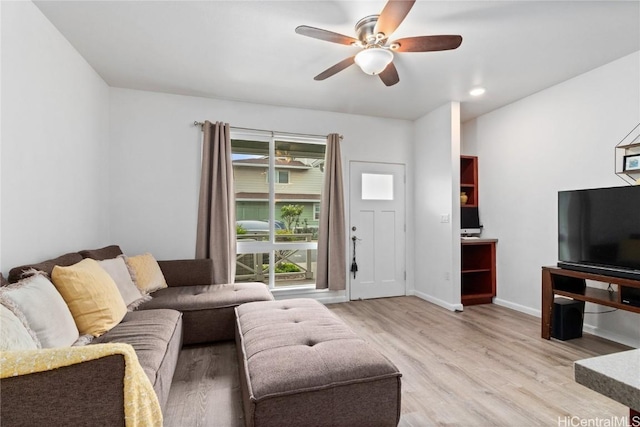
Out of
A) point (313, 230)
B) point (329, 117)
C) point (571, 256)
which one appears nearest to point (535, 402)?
point (571, 256)

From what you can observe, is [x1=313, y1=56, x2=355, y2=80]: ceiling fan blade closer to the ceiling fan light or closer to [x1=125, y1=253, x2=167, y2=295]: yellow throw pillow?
the ceiling fan light

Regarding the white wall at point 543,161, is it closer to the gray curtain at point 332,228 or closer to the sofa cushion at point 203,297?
the gray curtain at point 332,228

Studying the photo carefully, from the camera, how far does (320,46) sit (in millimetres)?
2598

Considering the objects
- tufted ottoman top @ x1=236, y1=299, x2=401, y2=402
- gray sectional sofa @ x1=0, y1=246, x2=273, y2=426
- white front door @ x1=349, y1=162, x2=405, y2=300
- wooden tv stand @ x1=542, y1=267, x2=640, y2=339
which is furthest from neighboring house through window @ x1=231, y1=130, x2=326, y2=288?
wooden tv stand @ x1=542, y1=267, x2=640, y2=339

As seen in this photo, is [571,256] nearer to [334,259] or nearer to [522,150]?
[522,150]

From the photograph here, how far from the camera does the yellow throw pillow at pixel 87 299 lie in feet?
5.73

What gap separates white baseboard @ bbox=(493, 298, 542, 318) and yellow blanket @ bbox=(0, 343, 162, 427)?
3924 millimetres

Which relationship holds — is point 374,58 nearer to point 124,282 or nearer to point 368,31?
point 368,31

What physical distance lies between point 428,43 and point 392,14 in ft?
1.41

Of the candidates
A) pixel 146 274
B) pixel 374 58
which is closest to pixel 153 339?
pixel 146 274

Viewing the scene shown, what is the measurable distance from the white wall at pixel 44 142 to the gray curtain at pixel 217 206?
104cm

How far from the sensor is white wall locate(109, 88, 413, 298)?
3443 millimetres

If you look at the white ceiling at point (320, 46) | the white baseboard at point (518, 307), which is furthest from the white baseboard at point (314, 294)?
the white ceiling at point (320, 46)

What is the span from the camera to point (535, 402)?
187 centimetres
